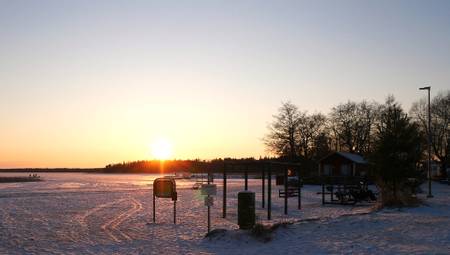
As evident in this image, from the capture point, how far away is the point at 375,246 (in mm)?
13648

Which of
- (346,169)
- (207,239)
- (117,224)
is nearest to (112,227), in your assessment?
(117,224)

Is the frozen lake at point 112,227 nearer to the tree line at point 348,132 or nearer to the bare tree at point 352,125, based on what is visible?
the tree line at point 348,132

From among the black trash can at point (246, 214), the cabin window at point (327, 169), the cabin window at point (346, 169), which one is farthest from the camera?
the cabin window at point (327, 169)

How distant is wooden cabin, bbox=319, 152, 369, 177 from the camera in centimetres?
5781

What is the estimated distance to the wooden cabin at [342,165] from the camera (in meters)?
57.8

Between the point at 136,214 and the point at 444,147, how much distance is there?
65.5 metres

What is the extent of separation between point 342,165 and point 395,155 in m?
32.3

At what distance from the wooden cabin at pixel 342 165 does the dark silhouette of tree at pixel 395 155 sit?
29.6 m

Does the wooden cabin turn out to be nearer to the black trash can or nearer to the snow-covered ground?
the snow-covered ground

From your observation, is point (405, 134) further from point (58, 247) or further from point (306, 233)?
point (58, 247)

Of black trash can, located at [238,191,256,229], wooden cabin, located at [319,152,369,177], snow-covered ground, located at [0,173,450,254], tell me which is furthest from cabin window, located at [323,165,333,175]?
black trash can, located at [238,191,256,229]

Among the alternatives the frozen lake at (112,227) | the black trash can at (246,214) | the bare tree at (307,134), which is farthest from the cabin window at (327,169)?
the black trash can at (246,214)

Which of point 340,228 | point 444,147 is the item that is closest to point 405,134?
point 340,228

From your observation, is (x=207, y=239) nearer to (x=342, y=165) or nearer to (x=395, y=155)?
(x=395, y=155)
